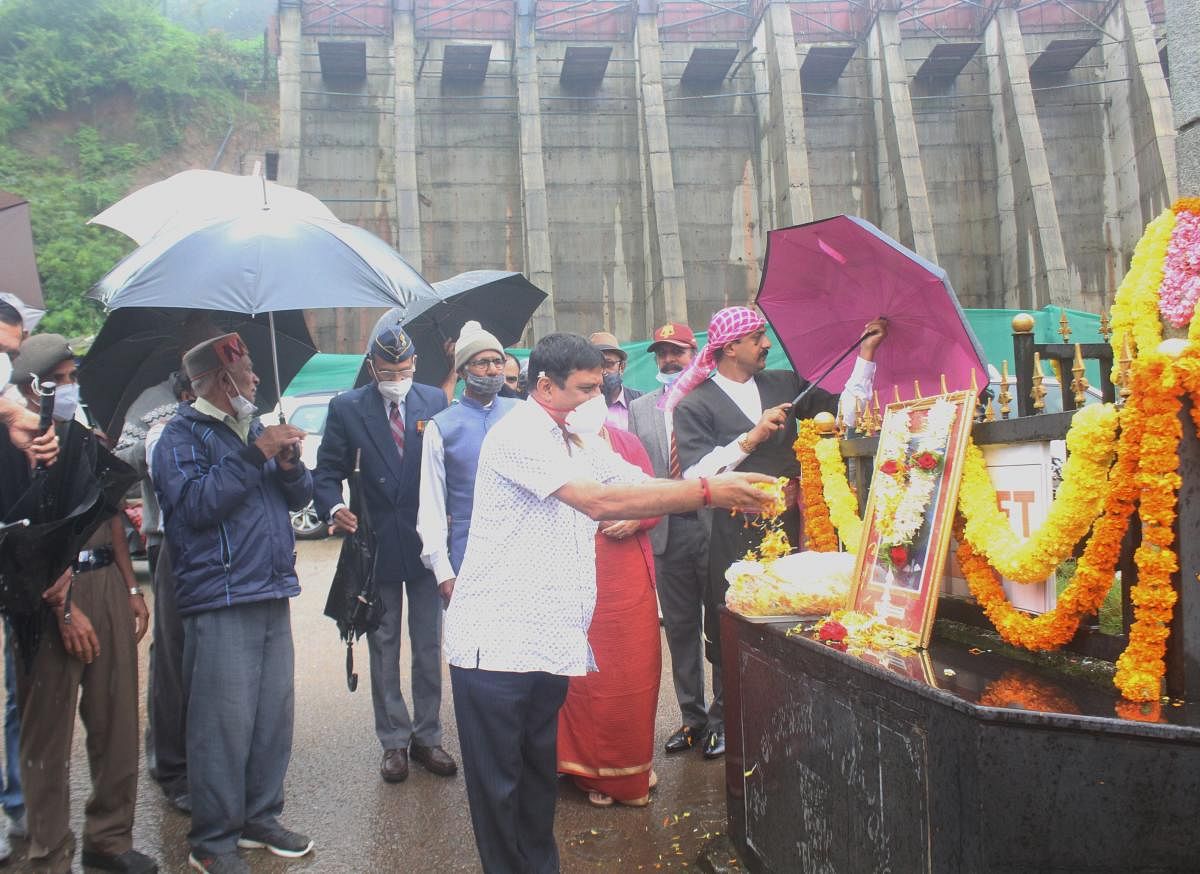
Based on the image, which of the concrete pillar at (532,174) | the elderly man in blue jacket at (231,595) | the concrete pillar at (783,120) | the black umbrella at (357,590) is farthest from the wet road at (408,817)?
the concrete pillar at (783,120)

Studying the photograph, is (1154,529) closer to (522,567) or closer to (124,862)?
(522,567)

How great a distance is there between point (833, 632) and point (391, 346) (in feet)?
9.87

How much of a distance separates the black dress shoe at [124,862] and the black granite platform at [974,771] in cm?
248

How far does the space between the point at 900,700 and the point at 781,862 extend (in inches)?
41.9

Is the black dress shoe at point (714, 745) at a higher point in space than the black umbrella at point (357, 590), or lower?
lower

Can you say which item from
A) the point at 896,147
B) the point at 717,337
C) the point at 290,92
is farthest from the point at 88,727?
the point at 896,147

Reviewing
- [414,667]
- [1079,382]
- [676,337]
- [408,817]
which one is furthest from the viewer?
[676,337]

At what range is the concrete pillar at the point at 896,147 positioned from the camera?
68.8 ft

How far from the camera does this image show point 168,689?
191 inches

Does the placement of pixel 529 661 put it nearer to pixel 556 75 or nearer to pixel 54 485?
pixel 54 485

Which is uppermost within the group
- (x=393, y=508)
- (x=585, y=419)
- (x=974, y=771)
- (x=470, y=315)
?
(x=470, y=315)

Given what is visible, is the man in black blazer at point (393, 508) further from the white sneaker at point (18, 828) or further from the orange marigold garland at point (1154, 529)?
the orange marigold garland at point (1154, 529)

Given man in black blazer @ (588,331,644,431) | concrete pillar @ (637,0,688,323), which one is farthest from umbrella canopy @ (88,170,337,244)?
concrete pillar @ (637,0,688,323)

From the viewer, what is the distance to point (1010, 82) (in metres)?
21.5
